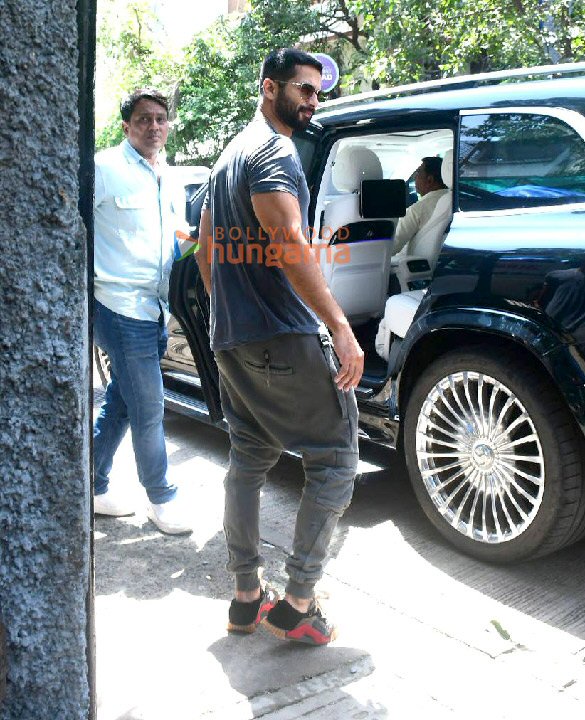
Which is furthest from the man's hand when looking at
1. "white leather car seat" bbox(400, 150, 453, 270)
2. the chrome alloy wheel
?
"white leather car seat" bbox(400, 150, 453, 270)

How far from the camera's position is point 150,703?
271 centimetres

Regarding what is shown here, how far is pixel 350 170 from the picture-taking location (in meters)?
4.95

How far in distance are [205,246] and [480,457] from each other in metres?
1.41

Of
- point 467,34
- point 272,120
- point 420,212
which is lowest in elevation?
point 420,212

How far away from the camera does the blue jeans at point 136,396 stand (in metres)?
3.94

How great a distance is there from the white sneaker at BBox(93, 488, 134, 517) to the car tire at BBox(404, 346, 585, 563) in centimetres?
138

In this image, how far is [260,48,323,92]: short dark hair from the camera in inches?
114

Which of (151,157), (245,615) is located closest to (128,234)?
(151,157)

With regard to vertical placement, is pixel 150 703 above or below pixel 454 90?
below

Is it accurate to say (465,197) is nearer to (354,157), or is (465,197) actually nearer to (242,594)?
(354,157)

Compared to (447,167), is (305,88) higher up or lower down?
higher up

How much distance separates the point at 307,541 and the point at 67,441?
5.56 feet

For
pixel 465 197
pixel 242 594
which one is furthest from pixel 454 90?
pixel 242 594

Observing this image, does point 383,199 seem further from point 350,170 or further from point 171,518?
point 171,518
